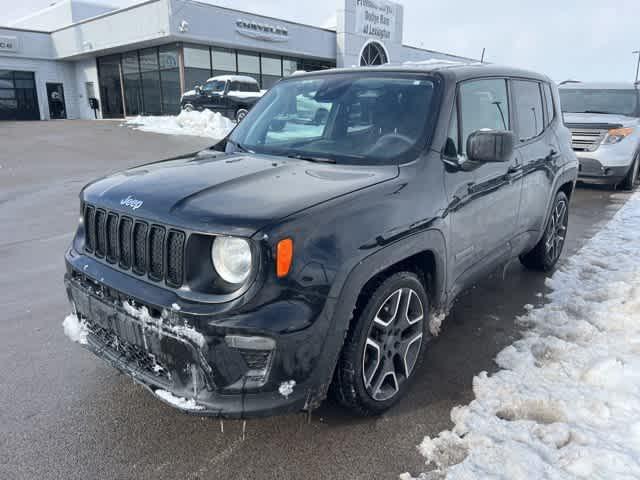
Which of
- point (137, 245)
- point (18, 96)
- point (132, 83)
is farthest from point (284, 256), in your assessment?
point (18, 96)

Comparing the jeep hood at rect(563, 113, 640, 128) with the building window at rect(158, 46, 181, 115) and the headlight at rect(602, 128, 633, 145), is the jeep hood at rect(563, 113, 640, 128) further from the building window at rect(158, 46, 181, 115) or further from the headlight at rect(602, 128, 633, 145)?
the building window at rect(158, 46, 181, 115)

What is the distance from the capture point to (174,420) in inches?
105

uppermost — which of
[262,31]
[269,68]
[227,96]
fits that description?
[262,31]

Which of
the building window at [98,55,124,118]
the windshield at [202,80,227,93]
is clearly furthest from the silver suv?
the building window at [98,55,124,118]

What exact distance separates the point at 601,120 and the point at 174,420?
30.5 feet

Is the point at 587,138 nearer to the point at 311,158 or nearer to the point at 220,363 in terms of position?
the point at 311,158

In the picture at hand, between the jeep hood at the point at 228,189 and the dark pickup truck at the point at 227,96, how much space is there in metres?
16.8

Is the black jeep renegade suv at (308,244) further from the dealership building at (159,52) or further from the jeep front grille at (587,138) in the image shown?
the dealership building at (159,52)

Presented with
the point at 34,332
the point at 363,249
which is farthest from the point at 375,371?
the point at 34,332

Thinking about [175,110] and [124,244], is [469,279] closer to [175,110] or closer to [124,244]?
[124,244]

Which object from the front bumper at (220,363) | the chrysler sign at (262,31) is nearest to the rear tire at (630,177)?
the front bumper at (220,363)

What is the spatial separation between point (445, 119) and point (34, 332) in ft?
10.8

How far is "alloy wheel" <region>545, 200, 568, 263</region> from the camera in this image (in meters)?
4.77

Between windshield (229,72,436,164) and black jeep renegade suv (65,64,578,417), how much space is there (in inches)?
0.5
